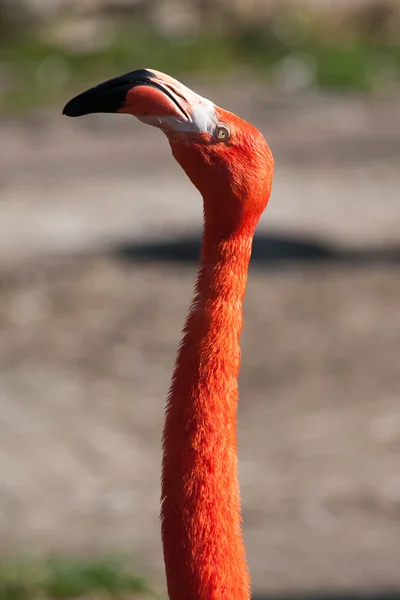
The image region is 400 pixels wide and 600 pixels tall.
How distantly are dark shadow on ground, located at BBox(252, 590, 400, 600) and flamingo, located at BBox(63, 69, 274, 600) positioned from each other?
243 centimetres

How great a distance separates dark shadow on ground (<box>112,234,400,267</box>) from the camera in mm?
9328

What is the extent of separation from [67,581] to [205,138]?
2669mm

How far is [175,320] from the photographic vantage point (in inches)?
328

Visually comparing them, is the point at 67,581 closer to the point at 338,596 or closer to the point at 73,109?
the point at 338,596

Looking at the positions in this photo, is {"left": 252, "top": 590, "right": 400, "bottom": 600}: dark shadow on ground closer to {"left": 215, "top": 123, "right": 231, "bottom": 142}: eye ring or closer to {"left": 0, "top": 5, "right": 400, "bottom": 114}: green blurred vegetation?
{"left": 215, "top": 123, "right": 231, "bottom": 142}: eye ring

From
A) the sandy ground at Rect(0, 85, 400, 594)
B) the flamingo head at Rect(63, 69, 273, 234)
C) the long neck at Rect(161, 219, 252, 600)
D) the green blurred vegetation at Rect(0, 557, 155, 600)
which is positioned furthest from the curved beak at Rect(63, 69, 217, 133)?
the sandy ground at Rect(0, 85, 400, 594)

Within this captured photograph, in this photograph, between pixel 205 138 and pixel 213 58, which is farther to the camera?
pixel 213 58

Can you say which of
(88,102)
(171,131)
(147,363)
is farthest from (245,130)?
(147,363)

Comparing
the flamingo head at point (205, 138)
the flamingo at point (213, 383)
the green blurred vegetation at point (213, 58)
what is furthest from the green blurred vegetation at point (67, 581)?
the green blurred vegetation at point (213, 58)

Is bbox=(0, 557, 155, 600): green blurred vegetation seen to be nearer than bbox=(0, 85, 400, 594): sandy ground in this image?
Yes

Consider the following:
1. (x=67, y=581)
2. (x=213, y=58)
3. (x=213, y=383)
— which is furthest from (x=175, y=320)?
(x=213, y=58)

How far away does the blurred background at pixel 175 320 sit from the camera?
18.4ft

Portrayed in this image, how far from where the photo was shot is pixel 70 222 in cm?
1020

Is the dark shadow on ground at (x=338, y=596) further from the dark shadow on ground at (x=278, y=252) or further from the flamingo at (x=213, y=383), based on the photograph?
the dark shadow on ground at (x=278, y=252)
